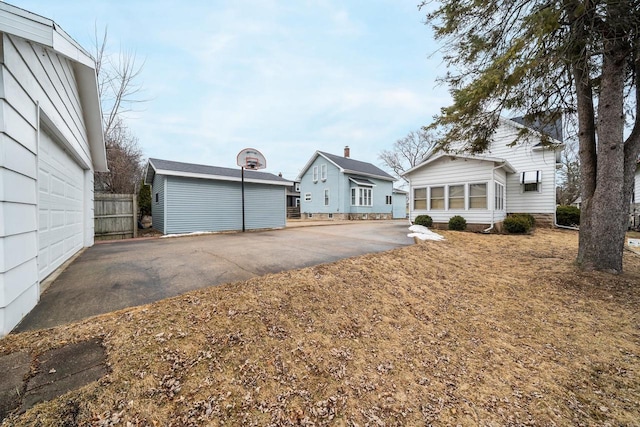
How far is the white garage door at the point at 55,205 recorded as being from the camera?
11.1 ft

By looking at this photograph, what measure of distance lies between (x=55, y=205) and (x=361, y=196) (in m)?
18.4

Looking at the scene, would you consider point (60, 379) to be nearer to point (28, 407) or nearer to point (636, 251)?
point (28, 407)

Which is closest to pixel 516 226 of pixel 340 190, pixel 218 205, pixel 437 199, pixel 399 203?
pixel 437 199

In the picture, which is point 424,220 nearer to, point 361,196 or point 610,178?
point 610,178

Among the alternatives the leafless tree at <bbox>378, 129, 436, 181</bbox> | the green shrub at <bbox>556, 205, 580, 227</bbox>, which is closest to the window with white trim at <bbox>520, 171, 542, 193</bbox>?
the green shrub at <bbox>556, 205, 580, 227</bbox>

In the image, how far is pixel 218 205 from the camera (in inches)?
428

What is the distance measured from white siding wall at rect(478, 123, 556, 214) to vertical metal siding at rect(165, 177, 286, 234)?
35.7ft

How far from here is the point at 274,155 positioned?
1518 inches

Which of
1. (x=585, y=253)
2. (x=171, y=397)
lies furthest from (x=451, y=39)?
(x=171, y=397)

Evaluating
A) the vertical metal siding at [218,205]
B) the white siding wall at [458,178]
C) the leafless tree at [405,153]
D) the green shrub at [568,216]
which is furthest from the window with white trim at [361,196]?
the green shrub at [568,216]

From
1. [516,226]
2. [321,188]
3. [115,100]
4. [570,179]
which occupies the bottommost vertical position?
[516,226]

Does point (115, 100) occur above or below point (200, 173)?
above

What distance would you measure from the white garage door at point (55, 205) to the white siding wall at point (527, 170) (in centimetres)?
1479

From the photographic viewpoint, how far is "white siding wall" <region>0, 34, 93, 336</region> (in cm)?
207
